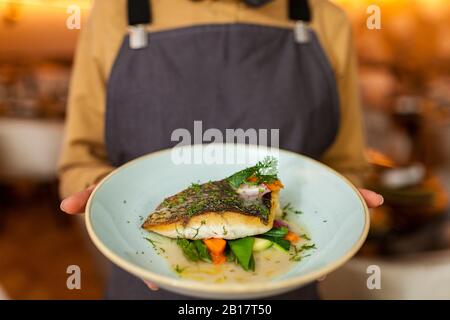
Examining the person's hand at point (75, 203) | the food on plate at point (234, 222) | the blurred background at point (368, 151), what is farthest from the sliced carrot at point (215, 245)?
the blurred background at point (368, 151)

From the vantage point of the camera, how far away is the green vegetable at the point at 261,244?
75cm

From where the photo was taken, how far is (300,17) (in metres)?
1.06

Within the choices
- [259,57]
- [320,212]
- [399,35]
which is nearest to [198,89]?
[259,57]

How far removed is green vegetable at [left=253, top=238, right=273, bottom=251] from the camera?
746 mm

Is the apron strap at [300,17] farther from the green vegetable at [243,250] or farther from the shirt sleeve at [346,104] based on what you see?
the green vegetable at [243,250]

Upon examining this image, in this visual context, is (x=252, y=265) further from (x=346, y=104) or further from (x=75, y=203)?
(x=346, y=104)

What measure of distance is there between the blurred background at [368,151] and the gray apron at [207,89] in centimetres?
50

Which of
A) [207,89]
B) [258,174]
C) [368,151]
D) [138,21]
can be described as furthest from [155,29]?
[368,151]

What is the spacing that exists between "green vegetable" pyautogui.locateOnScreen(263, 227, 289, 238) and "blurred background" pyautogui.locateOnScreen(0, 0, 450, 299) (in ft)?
2.37

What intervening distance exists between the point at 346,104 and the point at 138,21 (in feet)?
1.57

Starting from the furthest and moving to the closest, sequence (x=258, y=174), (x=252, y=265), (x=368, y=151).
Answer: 1. (x=368, y=151)
2. (x=258, y=174)
3. (x=252, y=265)
